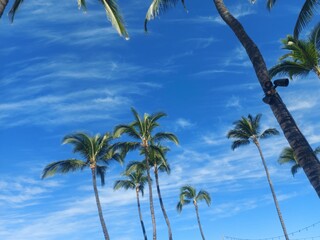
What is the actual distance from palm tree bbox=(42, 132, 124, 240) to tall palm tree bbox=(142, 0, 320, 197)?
25147mm

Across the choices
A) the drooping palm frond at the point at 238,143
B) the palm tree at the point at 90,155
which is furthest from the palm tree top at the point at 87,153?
the drooping palm frond at the point at 238,143

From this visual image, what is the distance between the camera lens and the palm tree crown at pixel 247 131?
45.3m

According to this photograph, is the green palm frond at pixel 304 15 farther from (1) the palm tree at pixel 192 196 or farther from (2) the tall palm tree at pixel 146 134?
(1) the palm tree at pixel 192 196

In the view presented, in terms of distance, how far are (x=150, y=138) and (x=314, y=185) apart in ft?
98.0

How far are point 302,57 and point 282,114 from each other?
45.9 ft

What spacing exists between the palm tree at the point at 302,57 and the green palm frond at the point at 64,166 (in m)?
20.1

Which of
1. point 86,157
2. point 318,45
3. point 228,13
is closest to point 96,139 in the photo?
point 86,157

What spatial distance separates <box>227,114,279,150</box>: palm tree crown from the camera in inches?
1785

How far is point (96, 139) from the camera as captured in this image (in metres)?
35.4

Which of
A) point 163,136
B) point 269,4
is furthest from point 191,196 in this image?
point 269,4

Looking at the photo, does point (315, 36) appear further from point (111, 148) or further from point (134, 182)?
point (134, 182)

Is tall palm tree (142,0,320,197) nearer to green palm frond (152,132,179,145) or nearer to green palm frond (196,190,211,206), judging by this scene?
green palm frond (152,132,179,145)

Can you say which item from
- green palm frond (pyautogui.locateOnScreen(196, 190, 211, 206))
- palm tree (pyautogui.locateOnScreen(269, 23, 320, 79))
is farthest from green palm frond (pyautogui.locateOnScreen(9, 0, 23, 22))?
green palm frond (pyautogui.locateOnScreen(196, 190, 211, 206))

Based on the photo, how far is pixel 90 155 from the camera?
35.3 metres
